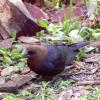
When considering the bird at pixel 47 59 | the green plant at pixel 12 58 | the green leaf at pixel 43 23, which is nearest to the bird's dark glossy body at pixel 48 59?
the bird at pixel 47 59

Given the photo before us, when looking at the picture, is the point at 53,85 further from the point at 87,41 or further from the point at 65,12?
the point at 65,12

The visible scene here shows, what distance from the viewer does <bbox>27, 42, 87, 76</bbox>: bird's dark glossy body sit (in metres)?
4.79

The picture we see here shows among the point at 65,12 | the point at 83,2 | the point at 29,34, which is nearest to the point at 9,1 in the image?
the point at 29,34

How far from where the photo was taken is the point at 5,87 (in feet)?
15.1

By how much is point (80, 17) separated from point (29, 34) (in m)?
0.80

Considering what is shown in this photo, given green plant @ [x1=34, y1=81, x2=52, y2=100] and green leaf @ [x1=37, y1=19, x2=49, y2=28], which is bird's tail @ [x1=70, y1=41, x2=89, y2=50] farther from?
green leaf @ [x1=37, y1=19, x2=49, y2=28]

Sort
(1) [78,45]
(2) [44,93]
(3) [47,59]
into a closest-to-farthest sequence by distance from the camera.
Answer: (2) [44,93]
(3) [47,59]
(1) [78,45]

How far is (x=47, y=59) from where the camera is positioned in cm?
488

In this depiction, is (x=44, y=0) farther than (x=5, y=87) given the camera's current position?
Yes

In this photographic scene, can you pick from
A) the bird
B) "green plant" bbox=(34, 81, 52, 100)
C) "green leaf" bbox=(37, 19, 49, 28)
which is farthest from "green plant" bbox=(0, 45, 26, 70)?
"green leaf" bbox=(37, 19, 49, 28)

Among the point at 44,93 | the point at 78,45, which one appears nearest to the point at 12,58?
the point at 78,45

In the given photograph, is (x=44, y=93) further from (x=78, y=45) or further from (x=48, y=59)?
(x=78, y=45)

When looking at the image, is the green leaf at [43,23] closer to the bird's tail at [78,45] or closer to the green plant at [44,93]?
the bird's tail at [78,45]

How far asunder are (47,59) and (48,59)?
0.01m
